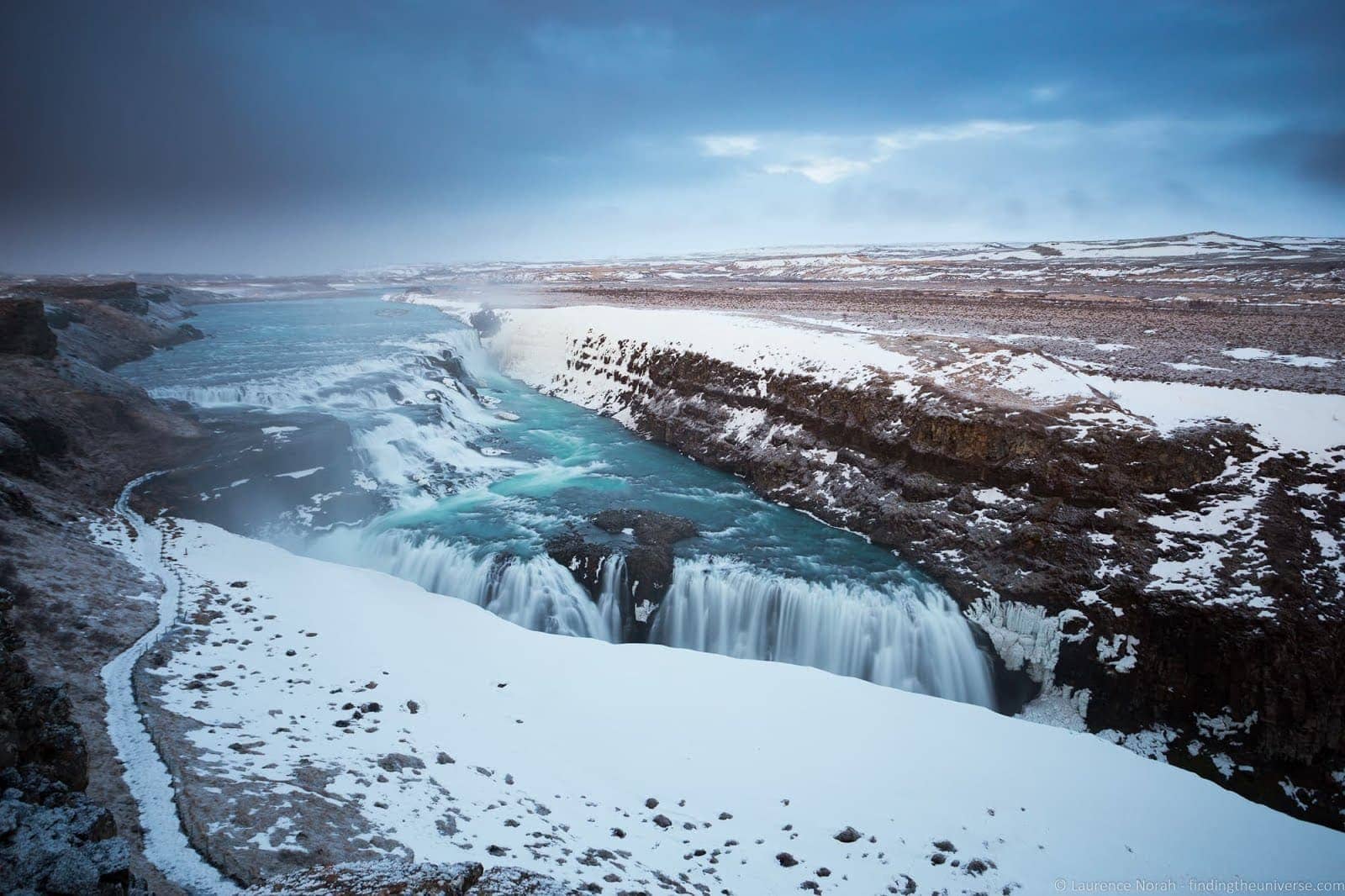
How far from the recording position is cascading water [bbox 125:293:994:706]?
1358 cm

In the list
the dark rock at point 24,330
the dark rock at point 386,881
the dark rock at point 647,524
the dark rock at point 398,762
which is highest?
the dark rock at point 24,330

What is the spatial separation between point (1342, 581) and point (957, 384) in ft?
32.4

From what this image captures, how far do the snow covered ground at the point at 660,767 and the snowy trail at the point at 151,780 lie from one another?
32cm

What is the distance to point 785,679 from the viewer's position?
10.6 m

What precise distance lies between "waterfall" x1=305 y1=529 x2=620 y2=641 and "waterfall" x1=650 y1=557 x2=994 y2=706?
5.94ft

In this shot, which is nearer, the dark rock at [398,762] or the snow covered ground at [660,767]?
the snow covered ground at [660,767]

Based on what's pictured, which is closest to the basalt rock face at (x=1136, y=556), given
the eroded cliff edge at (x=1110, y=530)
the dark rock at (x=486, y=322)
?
the eroded cliff edge at (x=1110, y=530)

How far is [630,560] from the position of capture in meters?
15.0

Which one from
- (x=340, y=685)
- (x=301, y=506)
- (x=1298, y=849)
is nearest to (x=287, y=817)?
(x=340, y=685)

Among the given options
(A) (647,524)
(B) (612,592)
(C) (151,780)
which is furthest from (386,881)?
(A) (647,524)

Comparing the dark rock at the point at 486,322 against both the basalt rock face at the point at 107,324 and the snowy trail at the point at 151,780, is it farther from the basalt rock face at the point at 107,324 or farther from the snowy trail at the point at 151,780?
the snowy trail at the point at 151,780

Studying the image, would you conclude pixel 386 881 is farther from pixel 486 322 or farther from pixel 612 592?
pixel 486 322

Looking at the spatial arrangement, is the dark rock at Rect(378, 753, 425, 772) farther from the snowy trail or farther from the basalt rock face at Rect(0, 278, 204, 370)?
the basalt rock face at Rect(0, 278, 204, 370)

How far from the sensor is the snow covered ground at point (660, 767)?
20.4 feet
